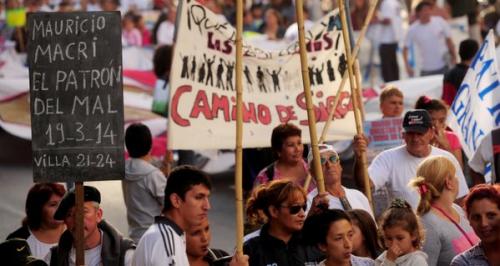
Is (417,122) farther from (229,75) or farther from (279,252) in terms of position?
(279,252)

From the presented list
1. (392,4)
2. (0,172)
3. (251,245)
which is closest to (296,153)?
(251,245)

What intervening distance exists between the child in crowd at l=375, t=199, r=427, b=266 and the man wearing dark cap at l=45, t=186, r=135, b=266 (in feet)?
4.70

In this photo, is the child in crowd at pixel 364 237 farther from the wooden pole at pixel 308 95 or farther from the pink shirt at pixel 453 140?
the pink shirt at pixel 453 140

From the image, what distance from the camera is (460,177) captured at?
35.0 feet

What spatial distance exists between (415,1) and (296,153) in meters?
17.8

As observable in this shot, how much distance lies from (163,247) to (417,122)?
3.53 meters

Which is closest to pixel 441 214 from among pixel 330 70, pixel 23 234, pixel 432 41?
pixel 23 234

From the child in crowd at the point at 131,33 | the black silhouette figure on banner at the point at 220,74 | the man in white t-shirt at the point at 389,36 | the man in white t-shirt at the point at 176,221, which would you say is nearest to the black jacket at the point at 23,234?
the man in white t-shirt at the point at 176,221

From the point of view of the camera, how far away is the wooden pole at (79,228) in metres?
8.38

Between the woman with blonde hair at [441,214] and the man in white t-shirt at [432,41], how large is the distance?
36.5 feet

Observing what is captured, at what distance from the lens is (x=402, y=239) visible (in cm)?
847

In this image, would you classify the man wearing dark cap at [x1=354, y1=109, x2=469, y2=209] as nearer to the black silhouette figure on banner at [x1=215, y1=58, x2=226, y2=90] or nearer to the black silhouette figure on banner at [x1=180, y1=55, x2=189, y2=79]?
the black silhouette figure on banner at [x1=215, y1=58, x2=226, y2=90]

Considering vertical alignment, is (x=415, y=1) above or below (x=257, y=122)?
above

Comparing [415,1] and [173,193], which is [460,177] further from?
[415,1]
